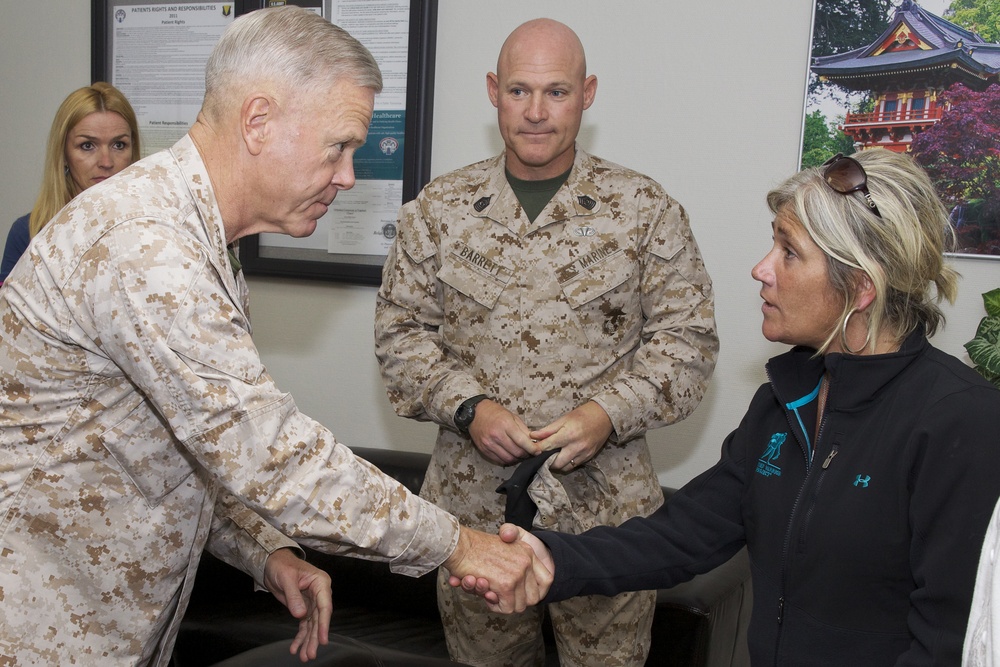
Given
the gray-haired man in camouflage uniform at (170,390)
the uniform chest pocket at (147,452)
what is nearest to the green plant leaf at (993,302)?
the gray-haired man in camouflage uniform at (170,390)

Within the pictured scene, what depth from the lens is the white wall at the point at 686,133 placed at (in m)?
2.86

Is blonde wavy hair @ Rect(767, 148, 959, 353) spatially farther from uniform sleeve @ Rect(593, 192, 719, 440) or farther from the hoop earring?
uniform sleeve @ Rect(593, 192, 719, 440)

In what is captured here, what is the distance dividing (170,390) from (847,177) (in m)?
1.08

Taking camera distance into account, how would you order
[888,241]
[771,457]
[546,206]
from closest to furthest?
[888,241]
[771,457]
[546,206]

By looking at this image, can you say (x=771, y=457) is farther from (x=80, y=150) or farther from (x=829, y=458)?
A: (x=80, y=150)

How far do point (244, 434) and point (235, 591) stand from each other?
6.66 ft

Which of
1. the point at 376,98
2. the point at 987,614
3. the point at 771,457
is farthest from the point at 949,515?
the point at 376,98

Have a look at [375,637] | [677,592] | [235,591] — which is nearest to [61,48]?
[235,591]

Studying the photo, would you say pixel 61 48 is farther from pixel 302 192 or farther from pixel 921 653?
pixel 921 653

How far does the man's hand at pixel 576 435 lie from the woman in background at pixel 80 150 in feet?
5.48

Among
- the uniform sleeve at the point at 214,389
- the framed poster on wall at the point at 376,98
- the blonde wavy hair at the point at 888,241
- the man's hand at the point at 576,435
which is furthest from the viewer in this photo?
the framed poster on wall at the point at 376,98

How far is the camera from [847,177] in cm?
151

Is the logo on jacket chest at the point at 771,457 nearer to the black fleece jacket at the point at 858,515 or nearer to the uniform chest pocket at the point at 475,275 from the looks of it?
the black fleece jacket at the point at 858,515

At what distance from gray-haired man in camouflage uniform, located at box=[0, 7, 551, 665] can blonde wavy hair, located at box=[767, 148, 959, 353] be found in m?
0.76
